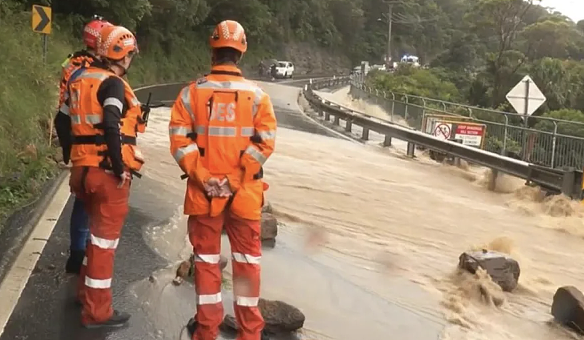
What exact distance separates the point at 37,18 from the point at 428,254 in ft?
37.4

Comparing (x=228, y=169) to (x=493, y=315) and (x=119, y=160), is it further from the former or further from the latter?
(x=493, y=315)

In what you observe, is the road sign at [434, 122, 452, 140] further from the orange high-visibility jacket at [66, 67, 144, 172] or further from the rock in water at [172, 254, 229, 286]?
the orange high-visibility jacket at [66, 67, 144, 172]

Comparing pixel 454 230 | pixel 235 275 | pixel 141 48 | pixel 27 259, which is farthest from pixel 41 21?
pixel 141 48

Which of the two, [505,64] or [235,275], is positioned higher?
[505,64]

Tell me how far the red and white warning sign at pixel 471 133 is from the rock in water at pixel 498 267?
35.4ft

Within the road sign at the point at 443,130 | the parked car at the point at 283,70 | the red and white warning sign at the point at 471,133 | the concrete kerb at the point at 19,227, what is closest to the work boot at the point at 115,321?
the concrete kerb at the point at 19,227

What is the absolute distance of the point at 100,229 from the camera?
450 cm

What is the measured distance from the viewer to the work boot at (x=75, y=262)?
5.54m

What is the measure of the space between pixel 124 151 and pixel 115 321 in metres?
1.15

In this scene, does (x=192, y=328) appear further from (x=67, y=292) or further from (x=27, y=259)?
(x=27, y=259)

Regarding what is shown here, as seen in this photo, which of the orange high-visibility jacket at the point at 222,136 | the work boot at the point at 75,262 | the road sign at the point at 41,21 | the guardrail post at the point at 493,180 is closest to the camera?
the orange high-visibility jacket at the point at 222,136

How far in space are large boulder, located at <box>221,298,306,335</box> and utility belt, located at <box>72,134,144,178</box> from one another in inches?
48.9

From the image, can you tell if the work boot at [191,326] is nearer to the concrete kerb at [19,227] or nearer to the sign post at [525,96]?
the concrete kerb at [19,227]

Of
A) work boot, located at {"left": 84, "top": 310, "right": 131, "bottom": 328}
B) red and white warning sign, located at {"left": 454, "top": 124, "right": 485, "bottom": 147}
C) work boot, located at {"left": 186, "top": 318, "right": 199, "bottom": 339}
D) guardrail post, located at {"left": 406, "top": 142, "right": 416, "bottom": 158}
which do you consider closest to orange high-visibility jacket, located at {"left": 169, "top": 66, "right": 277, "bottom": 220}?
work boot, located at {"left": 186, "top": 318, "right": 199, "bottom": 339}
